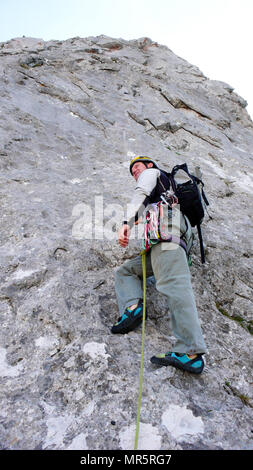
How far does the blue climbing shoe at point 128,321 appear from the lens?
4082mm


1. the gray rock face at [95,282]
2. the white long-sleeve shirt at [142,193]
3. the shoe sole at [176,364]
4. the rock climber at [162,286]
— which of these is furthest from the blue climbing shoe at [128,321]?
the white long-sleeve shirt at [142,193]

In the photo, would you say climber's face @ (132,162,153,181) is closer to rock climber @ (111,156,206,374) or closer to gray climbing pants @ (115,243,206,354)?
rock climber @ (111,156,206,374)

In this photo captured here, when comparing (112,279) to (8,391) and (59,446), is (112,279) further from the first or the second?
(59,446)

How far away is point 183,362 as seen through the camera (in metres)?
3.54

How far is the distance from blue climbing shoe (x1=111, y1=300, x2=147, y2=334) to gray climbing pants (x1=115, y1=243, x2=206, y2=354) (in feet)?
0.40

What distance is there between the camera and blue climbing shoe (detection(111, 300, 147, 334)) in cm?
408

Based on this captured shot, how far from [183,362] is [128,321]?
34.9 inches

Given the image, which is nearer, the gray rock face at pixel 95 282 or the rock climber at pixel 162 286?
the gray rock face at pixel 95 282

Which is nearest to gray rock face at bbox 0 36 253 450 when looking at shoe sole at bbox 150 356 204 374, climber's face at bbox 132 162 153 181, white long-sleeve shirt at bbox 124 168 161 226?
shoe sole at bbox 150 356 204 374

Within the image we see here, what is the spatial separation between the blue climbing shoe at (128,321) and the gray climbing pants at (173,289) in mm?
121

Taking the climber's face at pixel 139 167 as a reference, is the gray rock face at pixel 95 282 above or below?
below

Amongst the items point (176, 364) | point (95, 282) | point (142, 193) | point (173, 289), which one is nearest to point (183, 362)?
point (176, 364)

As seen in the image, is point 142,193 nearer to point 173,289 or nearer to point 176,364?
point 173,289

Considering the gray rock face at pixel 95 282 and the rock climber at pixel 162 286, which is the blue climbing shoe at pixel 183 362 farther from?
the gray rock face at pixel 95 282
